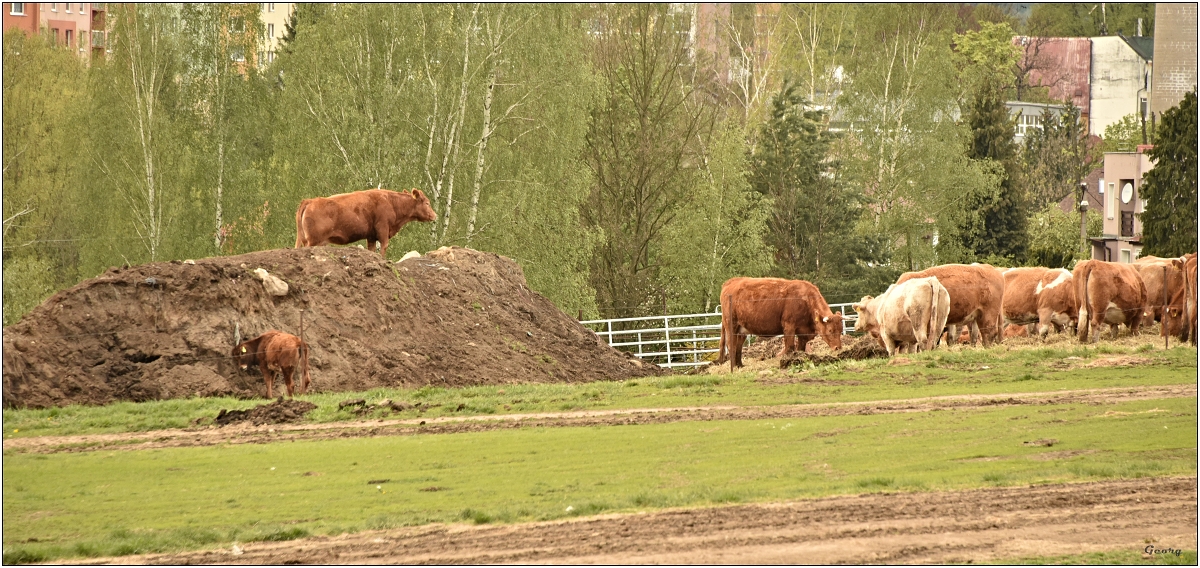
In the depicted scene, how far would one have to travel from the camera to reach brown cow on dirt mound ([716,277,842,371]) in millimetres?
28578

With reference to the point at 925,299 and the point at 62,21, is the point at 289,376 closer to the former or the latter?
the point at 925,299

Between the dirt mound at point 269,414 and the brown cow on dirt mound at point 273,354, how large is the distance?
167 centimetres

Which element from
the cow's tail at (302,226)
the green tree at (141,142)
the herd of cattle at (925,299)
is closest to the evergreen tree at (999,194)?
the herd of cattle at (925,299)

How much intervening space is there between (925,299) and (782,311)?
284cm

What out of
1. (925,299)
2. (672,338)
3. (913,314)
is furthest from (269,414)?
(672,338)

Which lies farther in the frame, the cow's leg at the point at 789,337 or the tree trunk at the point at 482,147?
the tree trunk at the point at 482,147

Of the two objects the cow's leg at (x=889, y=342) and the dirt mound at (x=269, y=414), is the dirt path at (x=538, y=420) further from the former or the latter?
the cow's leg at (x=889, y=342)

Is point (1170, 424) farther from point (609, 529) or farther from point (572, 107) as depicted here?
point (572, 107)

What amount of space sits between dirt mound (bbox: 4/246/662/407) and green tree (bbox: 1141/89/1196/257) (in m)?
18.2

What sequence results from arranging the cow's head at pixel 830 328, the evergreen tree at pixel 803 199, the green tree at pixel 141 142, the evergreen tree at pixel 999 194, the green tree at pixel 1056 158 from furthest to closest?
the green tree at pixel 1056 158, the evergreen tree at pixel 999 194, the evergreen tree at pixel 803 199, the green tree at pixel 141 142, the cow's head at pixel 830 328

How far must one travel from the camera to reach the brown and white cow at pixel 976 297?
1160 inches

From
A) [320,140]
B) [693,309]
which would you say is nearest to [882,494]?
[320,140]

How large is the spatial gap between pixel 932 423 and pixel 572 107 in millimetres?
27878

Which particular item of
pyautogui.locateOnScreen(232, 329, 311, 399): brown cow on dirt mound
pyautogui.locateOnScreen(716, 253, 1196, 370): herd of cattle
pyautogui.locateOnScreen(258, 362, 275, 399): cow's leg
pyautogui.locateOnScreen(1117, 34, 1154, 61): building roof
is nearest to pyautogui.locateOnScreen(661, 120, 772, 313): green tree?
pyautogui.locateOnScreen(716, 253, 1196, 370): herd of cattle
